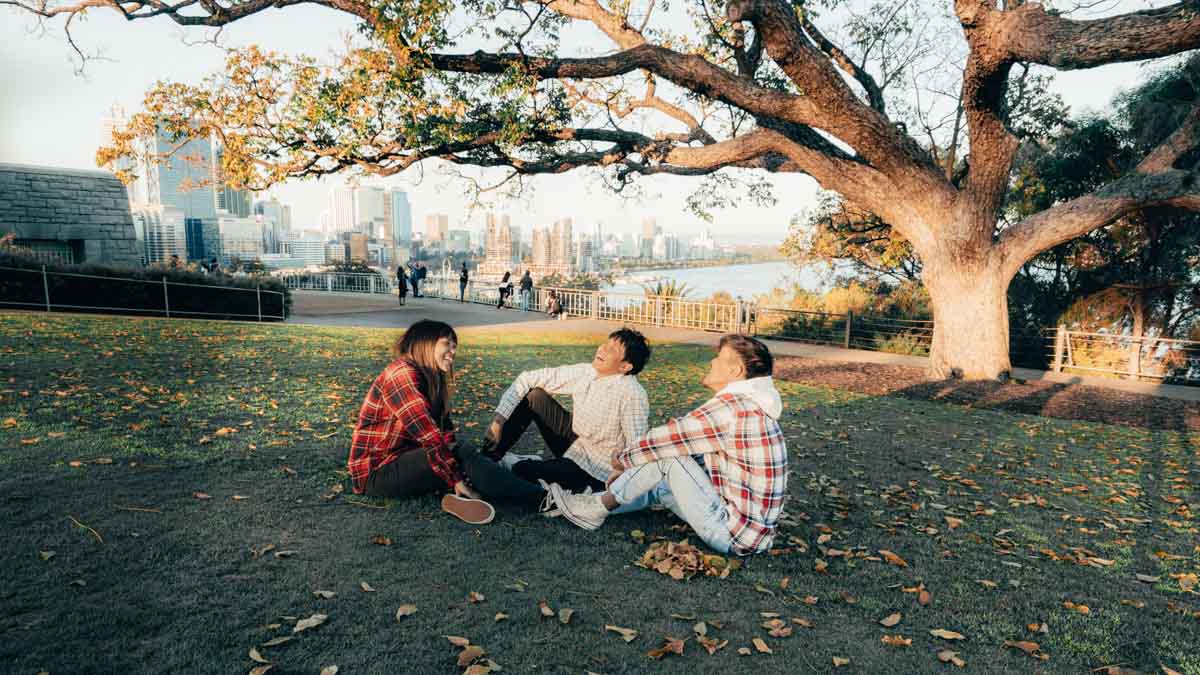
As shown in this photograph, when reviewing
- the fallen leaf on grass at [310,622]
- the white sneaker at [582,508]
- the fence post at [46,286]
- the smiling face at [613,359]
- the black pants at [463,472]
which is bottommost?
the fallen leaf on grass at [310,622]

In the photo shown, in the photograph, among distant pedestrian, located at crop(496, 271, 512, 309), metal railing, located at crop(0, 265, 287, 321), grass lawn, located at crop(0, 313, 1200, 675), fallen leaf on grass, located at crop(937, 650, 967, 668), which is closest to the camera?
grass lawn, located at crop(0, 313, 1200, 675)

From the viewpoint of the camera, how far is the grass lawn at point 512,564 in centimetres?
310

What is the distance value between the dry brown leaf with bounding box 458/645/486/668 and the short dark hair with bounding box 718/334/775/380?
2128mm

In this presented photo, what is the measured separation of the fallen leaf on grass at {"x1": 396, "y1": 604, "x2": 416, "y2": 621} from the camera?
3303 mm

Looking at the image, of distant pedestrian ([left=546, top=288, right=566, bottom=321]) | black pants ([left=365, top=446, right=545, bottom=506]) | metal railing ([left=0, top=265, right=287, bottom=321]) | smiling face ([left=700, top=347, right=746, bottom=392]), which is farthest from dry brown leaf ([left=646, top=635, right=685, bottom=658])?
distant pedestrian ([left=546, top=288, right=566, bottom=321])

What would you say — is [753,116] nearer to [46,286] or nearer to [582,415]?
[582,415]

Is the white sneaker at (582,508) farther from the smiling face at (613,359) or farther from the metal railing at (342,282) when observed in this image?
the metal railing at (342,282)

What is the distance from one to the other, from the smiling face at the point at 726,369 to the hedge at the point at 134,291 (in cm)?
1736

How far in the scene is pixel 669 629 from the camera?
3377 mm

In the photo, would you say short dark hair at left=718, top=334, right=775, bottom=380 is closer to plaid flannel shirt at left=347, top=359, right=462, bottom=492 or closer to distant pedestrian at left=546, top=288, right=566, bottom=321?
plaid flannel shirt at left=347, top=359, right=462, bottom=492

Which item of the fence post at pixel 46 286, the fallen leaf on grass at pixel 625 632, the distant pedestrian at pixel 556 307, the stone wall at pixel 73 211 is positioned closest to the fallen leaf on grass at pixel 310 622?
the fallen leaf on grass at pixel 625 632

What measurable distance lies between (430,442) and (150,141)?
11.9 m

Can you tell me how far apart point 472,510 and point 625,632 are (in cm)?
150

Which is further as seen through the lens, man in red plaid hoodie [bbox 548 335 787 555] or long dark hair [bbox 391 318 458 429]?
long dark hair [bbox 391 318 458 429]
